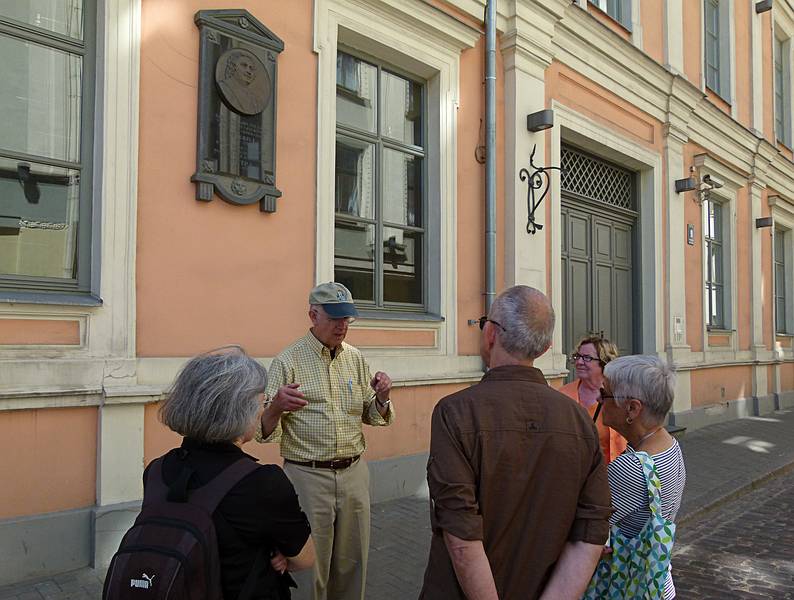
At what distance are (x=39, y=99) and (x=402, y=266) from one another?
327 cm

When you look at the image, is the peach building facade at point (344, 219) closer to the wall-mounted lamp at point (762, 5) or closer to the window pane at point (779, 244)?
the wall-mounted lamp at point (762, 5)

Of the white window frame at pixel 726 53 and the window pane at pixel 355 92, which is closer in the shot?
the window pane at pixel 355 92

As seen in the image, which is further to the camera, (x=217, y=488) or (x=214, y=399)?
(x=214, y=399)

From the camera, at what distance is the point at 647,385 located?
2.28 meters

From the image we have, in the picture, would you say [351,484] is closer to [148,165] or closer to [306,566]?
[306,566]

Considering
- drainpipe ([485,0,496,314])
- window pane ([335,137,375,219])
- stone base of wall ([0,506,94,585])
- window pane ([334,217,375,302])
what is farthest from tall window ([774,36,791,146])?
stone base of wall ([0,506,94,585])

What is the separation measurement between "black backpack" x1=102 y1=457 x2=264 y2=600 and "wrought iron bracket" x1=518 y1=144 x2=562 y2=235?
19.2 feet

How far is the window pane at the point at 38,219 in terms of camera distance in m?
3.86

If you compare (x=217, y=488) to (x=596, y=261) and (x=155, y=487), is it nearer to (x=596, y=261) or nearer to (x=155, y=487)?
(x=155, y=487)

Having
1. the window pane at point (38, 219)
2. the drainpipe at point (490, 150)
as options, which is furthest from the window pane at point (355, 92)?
the window pane at point (38, 219)

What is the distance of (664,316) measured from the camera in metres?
9.68

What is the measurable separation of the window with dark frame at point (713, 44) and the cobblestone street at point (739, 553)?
26.1 feet

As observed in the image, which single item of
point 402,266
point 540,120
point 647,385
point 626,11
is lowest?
point 647,385

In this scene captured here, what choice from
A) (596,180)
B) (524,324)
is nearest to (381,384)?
(524,324)
